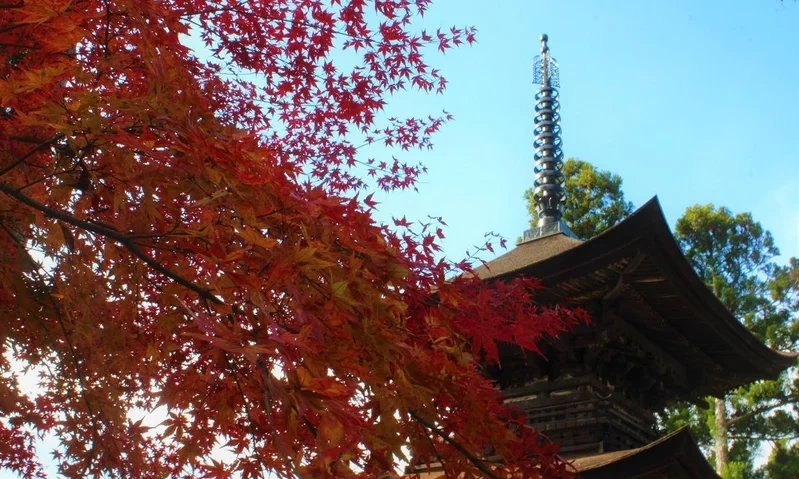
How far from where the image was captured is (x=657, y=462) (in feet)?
19.4

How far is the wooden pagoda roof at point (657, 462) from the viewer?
19.2 feet

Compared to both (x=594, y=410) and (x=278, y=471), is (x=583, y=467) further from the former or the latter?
(x=278, y=471)

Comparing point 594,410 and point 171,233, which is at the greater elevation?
point 594,410

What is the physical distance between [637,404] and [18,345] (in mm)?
5809

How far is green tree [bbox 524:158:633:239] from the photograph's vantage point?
18734 mm

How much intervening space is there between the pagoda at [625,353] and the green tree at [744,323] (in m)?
8.20

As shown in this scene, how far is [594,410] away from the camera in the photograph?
6793 mm

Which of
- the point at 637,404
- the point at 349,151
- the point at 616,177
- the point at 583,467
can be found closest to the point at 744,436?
the point at 616,177

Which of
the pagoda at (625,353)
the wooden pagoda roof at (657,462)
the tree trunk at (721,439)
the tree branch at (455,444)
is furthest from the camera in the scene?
the tree trunk at (721,439)

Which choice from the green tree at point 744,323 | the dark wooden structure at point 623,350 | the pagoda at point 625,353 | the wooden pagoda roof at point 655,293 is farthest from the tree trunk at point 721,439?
the dark wooden structure at point 623,350

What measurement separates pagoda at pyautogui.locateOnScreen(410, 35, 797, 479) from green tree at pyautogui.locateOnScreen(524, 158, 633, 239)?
9.99m

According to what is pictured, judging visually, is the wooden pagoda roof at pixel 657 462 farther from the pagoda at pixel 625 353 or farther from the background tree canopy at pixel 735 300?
the background tree canopy at pixel 735 300

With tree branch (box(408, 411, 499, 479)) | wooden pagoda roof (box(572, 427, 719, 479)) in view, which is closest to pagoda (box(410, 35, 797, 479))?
wooden pagoda roof (box(572, 427, 719, 479))

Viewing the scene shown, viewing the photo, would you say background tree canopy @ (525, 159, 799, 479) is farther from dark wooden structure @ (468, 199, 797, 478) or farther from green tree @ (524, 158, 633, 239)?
dark wooden structure @ (468, 199, 797, 478)
